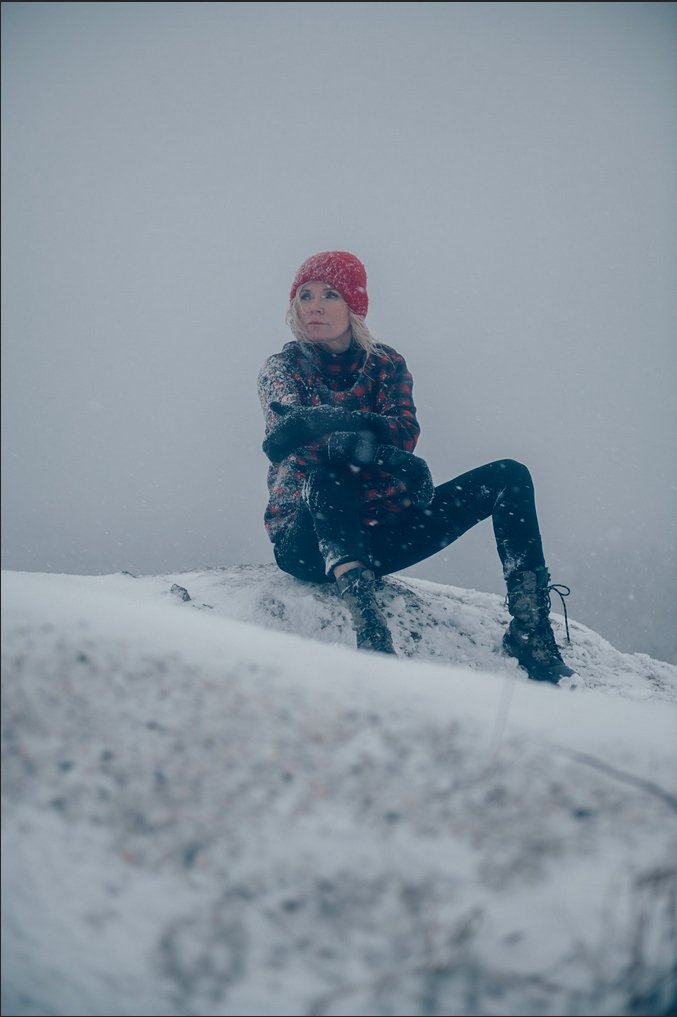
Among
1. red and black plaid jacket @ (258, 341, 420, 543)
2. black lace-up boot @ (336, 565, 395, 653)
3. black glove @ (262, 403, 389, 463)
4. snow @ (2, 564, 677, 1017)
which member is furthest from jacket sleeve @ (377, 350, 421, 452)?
snow @ (2, 564, 677, 1017)

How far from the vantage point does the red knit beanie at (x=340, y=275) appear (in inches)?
97.8

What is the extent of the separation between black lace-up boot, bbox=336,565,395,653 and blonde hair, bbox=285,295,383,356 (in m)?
1.19

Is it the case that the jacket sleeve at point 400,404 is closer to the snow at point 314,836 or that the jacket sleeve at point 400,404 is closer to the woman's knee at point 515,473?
the woman's knee at point 515,473

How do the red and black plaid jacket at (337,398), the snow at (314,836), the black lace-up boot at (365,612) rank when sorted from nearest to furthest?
the snow at (314,836) → the black lace-up boot at (365,612) → the red and black plaid jacket at (337,398)

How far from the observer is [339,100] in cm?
15888

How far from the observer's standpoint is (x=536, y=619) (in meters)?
2.00

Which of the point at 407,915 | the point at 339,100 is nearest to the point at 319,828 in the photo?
the point at 407,915

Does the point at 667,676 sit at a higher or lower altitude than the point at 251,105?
lower

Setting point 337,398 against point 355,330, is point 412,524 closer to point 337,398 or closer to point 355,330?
point 337,398

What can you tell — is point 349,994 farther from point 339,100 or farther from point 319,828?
point 339,100

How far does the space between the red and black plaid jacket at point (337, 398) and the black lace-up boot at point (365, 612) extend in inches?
17.2

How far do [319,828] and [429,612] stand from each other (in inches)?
70.9

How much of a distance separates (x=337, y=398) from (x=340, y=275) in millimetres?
603

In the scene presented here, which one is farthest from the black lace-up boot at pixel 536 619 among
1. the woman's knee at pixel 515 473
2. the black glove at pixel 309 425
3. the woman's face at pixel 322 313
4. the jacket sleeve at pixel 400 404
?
the woman's face at pixel 322 313
